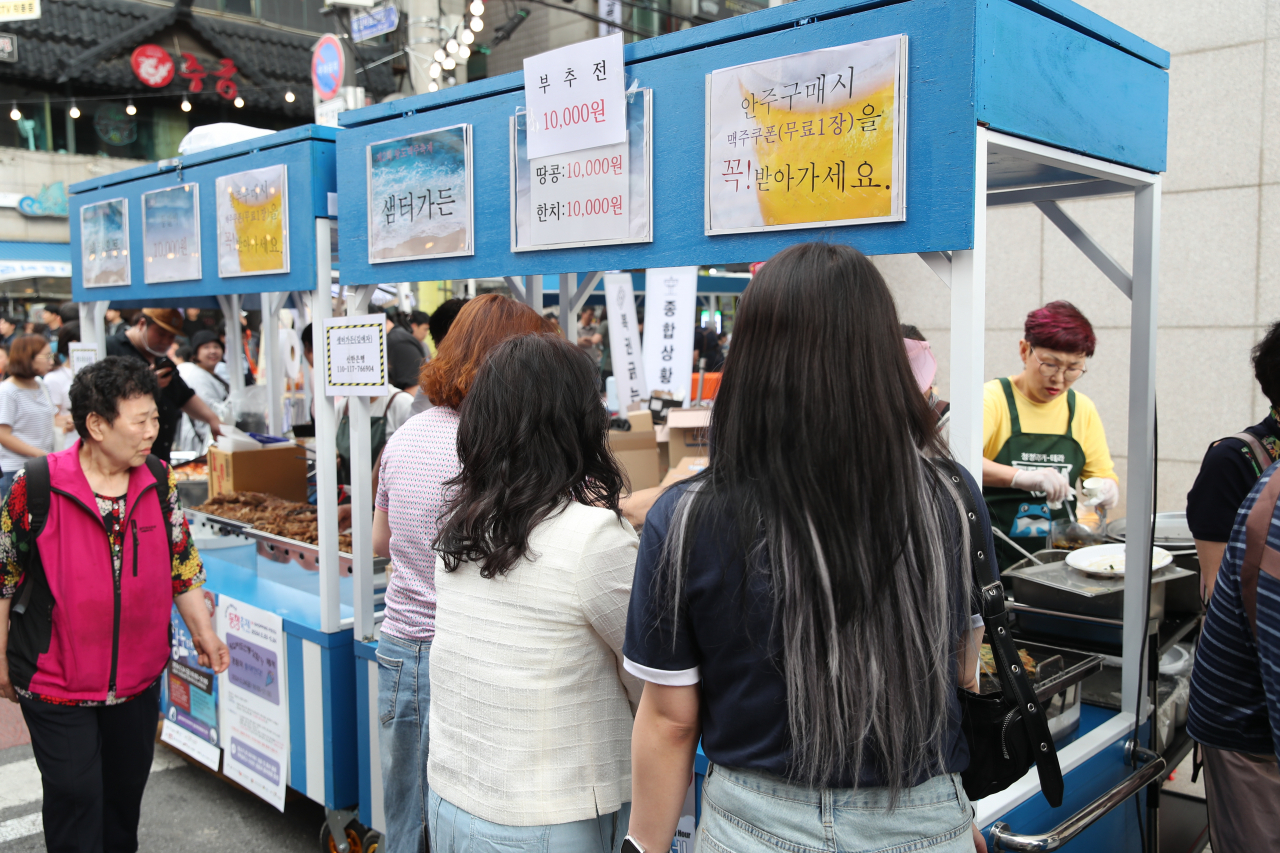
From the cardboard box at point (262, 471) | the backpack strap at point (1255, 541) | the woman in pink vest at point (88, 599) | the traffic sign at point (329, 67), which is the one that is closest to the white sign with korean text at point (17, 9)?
the traffic sign at point (329, 67)

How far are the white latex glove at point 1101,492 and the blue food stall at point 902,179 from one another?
0.49 metres

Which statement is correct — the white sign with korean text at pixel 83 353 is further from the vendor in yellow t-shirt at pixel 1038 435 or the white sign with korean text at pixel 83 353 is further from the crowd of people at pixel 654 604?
the vendor in yellow t-shirt at pixel 1038 435

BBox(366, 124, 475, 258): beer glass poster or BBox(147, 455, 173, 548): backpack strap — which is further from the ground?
BBox(366, 124, 475, 258): beer glass poster

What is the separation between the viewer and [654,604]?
1.41m

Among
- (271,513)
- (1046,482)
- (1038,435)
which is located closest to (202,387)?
(271,513)

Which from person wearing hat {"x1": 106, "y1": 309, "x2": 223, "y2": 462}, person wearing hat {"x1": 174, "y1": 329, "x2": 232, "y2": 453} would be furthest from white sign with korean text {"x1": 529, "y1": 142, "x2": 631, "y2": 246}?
person wearing hat {"x1": 174, "y1": 329, "x2": 232, "y2": 453}

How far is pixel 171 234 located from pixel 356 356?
160cm

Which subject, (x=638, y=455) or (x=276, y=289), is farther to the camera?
(x=638, y=455)

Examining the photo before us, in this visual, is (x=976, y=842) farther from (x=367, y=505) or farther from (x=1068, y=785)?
(x=367, y=505)

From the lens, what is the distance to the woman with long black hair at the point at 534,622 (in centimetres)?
173

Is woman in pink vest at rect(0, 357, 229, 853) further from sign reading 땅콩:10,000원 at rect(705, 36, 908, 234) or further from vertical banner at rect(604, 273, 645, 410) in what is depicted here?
vertical banner at rect(604, 273, 645, 410)

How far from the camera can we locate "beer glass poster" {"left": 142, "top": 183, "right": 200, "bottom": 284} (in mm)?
4023

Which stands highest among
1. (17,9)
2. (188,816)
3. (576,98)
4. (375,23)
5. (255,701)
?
(375,23)

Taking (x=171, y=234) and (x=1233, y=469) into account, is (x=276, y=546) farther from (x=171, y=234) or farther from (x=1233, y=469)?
(x=1233, y=469)
